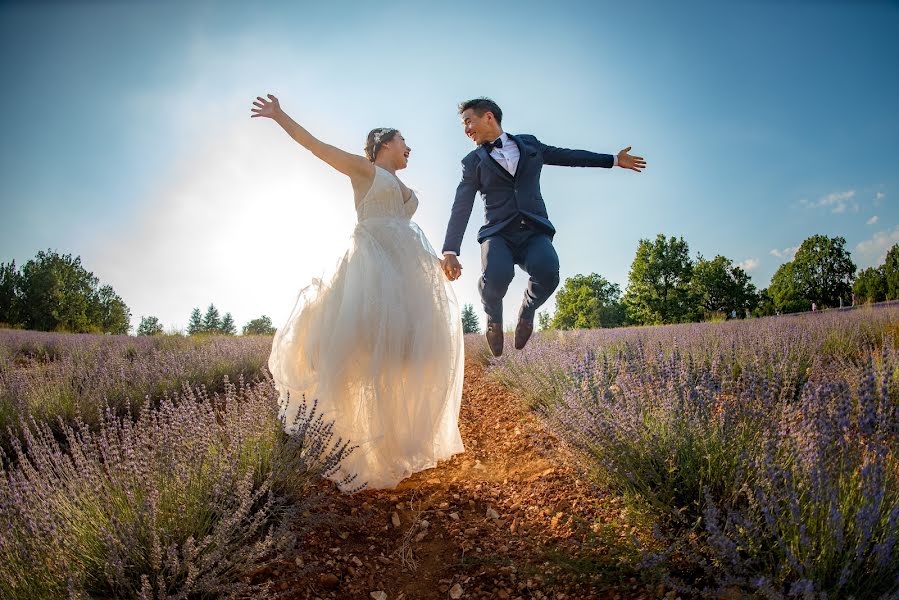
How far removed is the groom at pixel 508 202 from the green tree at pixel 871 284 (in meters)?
42.9

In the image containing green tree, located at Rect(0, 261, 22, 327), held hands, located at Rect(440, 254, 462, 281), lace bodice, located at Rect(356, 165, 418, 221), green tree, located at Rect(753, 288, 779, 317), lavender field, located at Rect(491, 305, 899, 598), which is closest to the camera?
Result: lavender field, located at Rect(491, 305, 899, 598)

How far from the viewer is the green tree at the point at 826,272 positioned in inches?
1315

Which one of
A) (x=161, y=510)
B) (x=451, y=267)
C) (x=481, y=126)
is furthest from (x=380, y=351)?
(x=481, y=126)

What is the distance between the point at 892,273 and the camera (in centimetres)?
3462

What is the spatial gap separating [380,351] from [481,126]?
1963mm

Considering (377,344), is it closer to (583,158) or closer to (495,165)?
(495,165)

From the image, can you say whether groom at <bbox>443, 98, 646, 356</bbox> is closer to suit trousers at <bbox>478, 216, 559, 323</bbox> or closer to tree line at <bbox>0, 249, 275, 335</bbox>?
suit trousers at <bbox>478, 216, 559, 323</bbox>

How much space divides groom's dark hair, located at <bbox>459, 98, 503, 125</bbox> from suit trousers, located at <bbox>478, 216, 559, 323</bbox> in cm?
90

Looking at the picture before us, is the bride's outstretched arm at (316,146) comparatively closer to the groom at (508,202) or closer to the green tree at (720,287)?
the groom at (508,202)

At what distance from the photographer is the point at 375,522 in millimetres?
2287

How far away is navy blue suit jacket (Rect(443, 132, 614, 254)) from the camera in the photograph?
340 cm

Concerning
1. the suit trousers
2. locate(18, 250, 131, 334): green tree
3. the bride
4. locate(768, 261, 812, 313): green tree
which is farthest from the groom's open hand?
locate(768, 261, 812, 313): green tree

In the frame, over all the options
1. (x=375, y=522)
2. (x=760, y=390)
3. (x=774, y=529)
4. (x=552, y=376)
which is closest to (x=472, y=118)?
(x=552, y=376)

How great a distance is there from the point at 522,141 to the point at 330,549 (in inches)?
114
